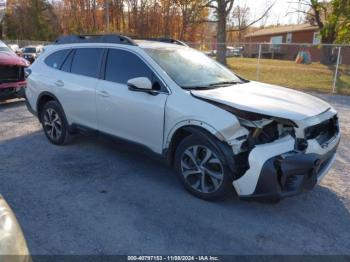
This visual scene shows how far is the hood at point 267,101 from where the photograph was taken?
340 cm

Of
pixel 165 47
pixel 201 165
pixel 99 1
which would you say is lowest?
pixel 201 165

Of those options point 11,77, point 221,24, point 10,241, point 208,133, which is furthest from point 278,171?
point 221,24

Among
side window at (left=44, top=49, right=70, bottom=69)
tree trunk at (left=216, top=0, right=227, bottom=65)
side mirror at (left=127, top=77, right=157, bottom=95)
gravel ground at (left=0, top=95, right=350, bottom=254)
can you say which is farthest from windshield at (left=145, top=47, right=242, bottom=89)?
tree trunk at (left=216, top=0, right=227, bottom=65)

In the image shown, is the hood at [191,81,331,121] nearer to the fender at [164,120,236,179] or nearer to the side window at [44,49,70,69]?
the fender at [164,120,236,179]

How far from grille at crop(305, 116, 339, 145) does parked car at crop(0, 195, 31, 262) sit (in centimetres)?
281

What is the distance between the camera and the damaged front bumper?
3.22 metres

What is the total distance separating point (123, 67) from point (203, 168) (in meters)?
1.84

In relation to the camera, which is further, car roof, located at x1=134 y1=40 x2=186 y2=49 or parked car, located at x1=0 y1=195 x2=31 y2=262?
car roof, located at x1=134 y1=40 x2=186 y2=49

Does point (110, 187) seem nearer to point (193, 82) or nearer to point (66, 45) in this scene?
point (193, 82)

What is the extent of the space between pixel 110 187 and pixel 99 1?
141ft

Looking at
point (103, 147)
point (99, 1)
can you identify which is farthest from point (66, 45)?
point (99, 1)

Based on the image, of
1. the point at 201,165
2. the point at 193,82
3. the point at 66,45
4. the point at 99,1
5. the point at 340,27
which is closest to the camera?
the point at 201,165

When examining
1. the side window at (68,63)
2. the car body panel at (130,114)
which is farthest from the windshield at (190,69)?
the side window at (68,63)

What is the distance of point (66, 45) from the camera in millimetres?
5555
